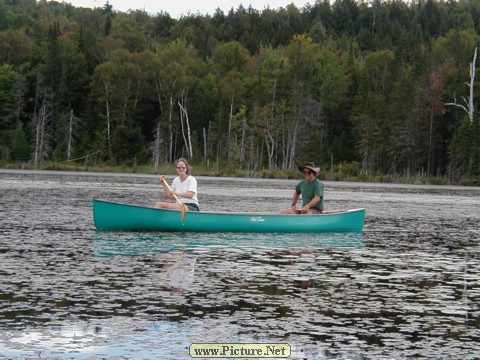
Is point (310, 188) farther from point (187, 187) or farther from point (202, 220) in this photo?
point (187, 187)

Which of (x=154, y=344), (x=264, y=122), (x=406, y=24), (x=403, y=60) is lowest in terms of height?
(x=154, y=344)

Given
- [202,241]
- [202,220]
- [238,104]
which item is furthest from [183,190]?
[238,104]

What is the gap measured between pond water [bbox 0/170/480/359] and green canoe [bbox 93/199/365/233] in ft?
1.00

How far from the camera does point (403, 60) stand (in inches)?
3487

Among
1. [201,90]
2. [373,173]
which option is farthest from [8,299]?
[201,90]

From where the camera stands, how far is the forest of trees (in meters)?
76.7

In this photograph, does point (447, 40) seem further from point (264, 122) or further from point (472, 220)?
point (472, 220)

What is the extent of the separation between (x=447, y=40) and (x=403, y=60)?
15.9 ft

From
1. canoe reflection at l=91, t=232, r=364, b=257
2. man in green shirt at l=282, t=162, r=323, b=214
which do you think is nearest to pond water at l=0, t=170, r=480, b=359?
canoe reflection at l=91, t=232, r=364, b=257

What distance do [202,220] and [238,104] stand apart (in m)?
69.0

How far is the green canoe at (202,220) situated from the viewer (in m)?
19.1

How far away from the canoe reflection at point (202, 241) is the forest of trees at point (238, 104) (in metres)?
50.7

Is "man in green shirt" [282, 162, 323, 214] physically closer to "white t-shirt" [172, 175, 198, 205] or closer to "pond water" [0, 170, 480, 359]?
"pond water" [0, 170, 480, 359]

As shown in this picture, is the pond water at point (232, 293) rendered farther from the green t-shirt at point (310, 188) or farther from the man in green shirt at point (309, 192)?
the green t-shirt at point (310, 188)
